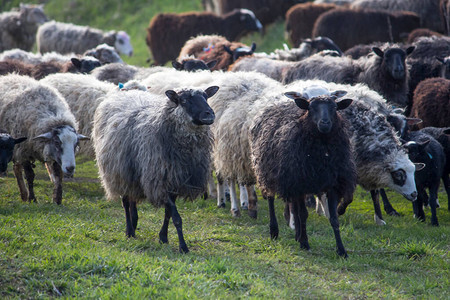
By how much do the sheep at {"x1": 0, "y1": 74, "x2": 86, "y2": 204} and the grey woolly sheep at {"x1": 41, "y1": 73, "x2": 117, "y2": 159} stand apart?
1054 millimetres

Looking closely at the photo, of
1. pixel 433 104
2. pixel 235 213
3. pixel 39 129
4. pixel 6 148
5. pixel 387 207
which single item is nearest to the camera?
pixel 6 148

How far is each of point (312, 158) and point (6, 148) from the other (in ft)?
14.3

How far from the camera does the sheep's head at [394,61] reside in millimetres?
10852

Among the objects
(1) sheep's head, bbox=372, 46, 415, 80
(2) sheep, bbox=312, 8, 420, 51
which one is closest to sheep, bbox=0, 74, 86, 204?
(1) sheep's head, bbox=372, 46, 415, 80

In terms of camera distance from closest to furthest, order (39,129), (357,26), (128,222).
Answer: (128,222) < (39,129) < (357,26)

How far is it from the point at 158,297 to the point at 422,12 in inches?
770

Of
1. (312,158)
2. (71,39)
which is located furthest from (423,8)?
(312,158)

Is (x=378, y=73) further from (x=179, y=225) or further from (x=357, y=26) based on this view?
(x=357, y=26)

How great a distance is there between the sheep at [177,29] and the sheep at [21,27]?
4.90m

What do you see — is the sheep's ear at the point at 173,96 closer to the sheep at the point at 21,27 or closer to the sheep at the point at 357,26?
the sheep at the point at 357,26

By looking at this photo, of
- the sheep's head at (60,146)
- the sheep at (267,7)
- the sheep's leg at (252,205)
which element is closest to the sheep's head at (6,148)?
the sheep's head at (60,146)

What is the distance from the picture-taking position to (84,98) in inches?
416

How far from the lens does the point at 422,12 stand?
859 inches

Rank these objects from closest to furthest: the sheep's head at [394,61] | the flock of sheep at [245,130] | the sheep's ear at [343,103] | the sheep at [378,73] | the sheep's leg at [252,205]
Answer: the flock of sheep at [245,130], the sheep's ear at [343,103], the sheep's leg at [252,205], the sheep's head at [394,61], the sheep at [378,73]
